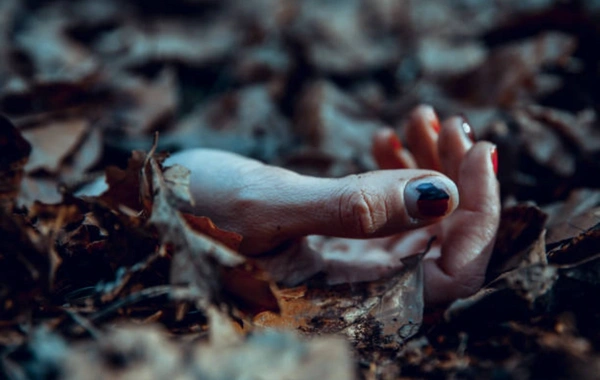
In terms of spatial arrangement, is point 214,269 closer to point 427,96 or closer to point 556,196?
point 556,196

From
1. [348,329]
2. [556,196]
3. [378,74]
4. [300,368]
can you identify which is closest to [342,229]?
[348,329]

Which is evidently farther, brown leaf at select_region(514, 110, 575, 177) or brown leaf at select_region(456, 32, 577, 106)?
brown leaf at select_region(456, 32, 577, 106)

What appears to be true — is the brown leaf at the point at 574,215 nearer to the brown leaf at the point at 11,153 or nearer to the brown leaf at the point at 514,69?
the brown leaf at the point at 514,69

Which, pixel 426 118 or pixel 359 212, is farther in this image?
pixel 426 118

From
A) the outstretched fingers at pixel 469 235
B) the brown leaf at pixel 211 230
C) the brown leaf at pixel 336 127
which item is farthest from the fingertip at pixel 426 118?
the brown leaf at pixel 211 230

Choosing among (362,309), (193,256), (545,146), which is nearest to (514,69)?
(545,146)

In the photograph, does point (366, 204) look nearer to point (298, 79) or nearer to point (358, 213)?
point (358, 213)

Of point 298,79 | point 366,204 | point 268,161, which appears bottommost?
point 268,161

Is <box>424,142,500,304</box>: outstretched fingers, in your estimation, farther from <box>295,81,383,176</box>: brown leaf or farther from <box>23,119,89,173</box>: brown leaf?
<box>23,119,89,173</box>: brown leaf

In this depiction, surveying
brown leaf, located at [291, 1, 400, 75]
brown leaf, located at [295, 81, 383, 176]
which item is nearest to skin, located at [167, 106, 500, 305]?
brown leaf, located at [295, 81, 383, 176]
